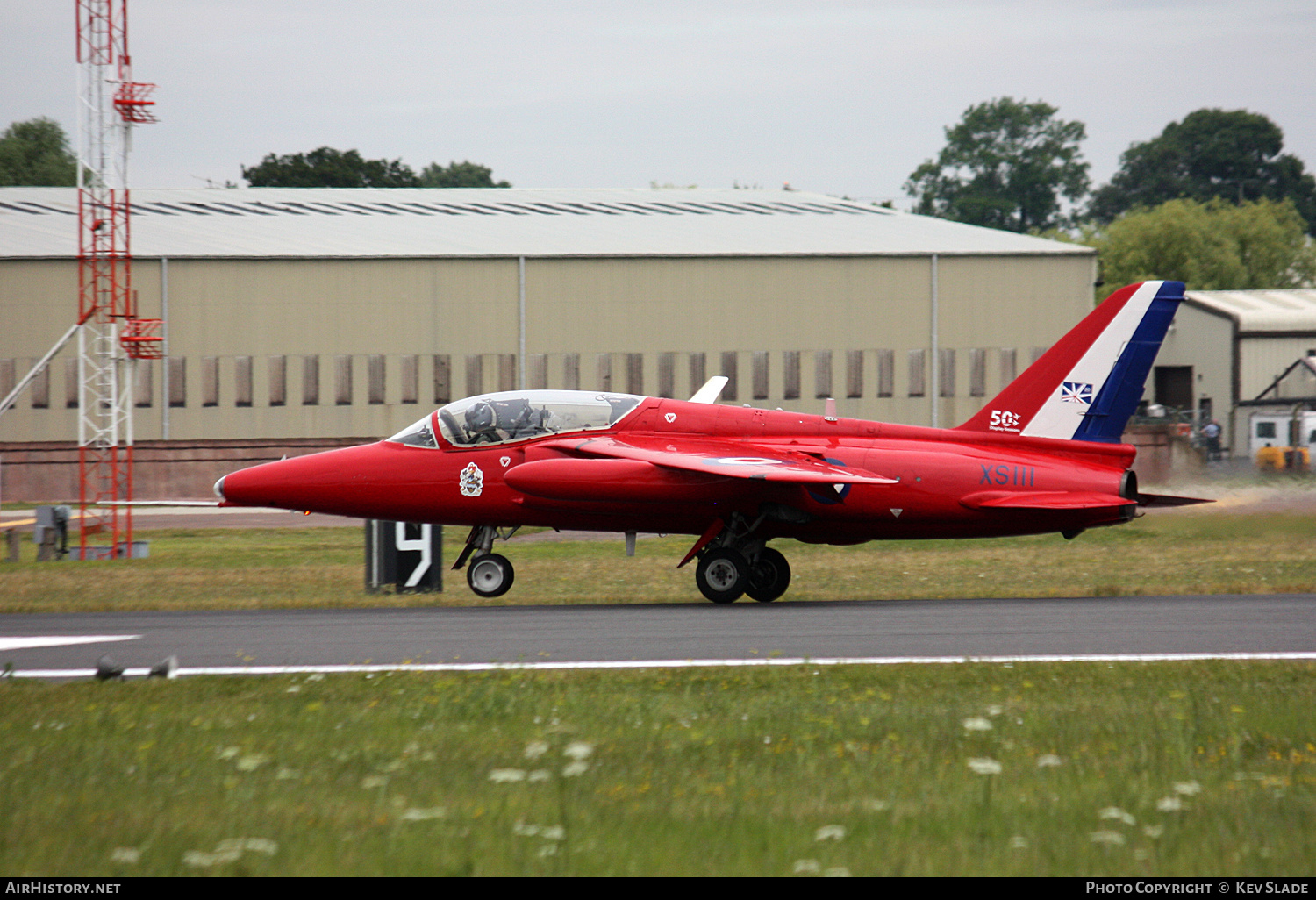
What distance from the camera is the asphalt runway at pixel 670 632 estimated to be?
1099 centimetres

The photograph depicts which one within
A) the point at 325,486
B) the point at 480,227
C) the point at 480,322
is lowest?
the point at 325,486

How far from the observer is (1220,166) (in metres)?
136

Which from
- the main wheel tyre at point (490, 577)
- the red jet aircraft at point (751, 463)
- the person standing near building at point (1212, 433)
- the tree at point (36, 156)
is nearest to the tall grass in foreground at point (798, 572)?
the main wheel tyre at point (490, 577)

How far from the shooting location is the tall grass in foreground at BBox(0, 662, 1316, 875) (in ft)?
16.8

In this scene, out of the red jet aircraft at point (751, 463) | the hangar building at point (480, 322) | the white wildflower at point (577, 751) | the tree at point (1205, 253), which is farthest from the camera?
the tree at point (1205, 253)

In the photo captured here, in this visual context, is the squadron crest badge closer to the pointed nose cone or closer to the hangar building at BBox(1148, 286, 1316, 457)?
the pointed nose cone

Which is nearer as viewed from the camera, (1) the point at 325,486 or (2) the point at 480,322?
(1) the point at 325,486

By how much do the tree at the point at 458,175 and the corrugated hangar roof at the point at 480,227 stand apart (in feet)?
234

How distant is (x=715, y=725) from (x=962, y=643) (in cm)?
448

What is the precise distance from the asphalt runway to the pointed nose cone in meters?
2.00

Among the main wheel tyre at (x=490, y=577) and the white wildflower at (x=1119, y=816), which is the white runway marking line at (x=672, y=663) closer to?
A: the white wildflower at (x=1119, y=816)

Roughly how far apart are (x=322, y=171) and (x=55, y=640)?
81033 mm

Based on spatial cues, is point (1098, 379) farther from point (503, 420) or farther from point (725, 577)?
point (503, 420)

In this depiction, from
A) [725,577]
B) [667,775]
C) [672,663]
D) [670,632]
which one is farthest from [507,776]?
[725,577]
